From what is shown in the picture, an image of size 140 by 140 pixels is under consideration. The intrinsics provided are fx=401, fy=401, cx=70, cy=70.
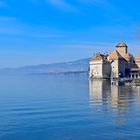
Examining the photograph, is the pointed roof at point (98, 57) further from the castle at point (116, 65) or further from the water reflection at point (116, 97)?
the water reflection at point (116, 97)

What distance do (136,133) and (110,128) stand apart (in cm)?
219

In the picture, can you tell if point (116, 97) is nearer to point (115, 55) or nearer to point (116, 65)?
point (116, 65)

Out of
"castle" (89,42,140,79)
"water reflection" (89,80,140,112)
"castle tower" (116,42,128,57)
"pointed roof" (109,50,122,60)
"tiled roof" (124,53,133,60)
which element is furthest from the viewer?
"castle tower" (116,42,128,57)

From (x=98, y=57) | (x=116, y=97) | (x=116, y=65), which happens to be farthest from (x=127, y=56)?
(x=116, y=97)

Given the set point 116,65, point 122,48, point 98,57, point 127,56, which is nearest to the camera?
point 116,65

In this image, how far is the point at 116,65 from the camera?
120 metres

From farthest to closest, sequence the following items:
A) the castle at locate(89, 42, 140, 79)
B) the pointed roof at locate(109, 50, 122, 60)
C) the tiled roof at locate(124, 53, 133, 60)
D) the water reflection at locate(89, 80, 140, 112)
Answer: the tiled roof at locate(124, 53, 133, 60)
the pointed roof at locate(109, 50, 122, 60)
the castle at locate(89, 42, 140, 79)
the water reflection at locate(89, 80, 140, 112)

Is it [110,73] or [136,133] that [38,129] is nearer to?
[136,133]

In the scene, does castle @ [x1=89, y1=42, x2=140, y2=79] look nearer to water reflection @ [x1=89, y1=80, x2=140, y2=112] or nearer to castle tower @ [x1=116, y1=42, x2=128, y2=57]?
castle tower @ [x1=116, y1=42, x2=128, y2=57]

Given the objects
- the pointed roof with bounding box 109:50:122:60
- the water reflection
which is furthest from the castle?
the water reflection

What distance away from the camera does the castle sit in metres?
120

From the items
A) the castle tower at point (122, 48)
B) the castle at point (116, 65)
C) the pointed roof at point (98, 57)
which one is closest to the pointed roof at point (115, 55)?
the castle at point (116, 65)

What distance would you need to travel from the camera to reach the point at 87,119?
30.4 meters

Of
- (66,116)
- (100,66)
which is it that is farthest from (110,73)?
(66,116)
